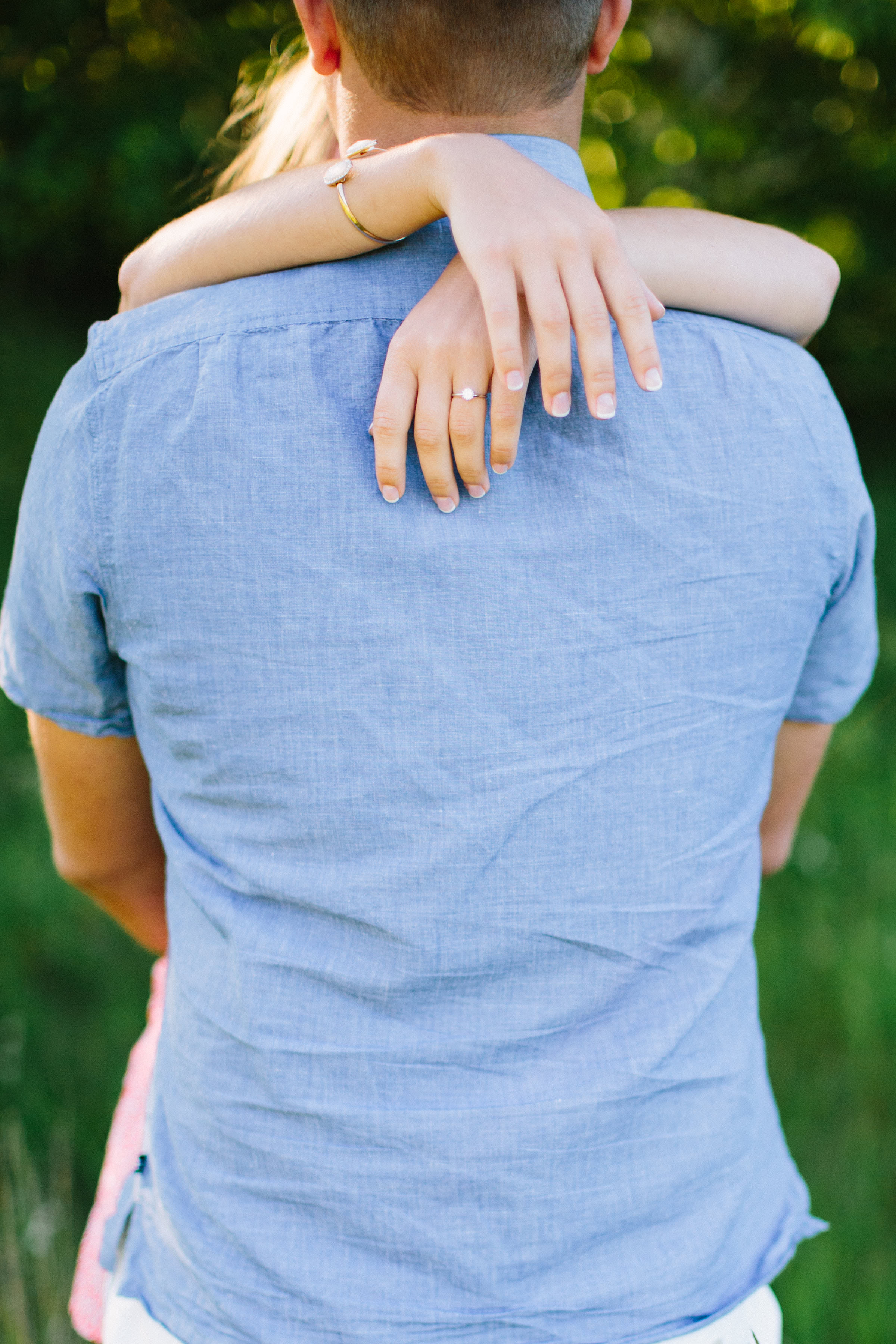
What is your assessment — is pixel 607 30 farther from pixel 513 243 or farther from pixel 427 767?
pixel 427 767

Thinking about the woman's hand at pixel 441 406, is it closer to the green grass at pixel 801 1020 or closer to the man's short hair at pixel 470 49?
the man's short hair at pixel 470 49

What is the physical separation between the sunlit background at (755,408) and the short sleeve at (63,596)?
66 cm

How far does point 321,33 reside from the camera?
1094mm

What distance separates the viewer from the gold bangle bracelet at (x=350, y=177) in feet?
3.37

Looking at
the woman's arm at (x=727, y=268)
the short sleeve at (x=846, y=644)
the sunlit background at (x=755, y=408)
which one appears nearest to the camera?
the woman's arm at (x=727, y=268)

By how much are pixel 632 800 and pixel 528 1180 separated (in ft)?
1.30

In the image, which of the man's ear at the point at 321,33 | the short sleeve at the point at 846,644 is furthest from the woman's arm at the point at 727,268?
the man's ear at the point at 321,33

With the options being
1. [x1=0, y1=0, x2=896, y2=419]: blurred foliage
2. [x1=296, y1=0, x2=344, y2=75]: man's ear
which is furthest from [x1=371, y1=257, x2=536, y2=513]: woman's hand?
[x1=0, y1=0, x2=896, y2=419]: blurred foliage

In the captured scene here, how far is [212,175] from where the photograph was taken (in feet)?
18.4

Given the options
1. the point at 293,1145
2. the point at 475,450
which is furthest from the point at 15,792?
the point at 475,450

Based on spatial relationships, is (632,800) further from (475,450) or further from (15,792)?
(15,792)

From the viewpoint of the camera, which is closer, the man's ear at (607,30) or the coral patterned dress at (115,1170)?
the man's ear at (607,30)

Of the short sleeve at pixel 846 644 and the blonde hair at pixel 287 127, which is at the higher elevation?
the blonde hair at pixel 287 127

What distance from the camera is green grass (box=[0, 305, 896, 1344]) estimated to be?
237 cm
